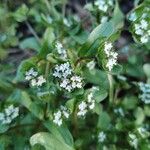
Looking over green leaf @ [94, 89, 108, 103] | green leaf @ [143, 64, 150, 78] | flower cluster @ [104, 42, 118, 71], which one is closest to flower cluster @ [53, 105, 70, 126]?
green leaf @ [94, 89, 108, 103]

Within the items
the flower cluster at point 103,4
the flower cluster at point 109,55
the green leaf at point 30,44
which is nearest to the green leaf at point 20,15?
the green leaf at point 30,44

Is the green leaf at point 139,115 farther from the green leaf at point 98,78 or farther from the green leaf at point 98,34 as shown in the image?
the green leaf at point 98,34

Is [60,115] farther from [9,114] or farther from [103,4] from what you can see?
[103,4]

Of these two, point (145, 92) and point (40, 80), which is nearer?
point (40, 80)

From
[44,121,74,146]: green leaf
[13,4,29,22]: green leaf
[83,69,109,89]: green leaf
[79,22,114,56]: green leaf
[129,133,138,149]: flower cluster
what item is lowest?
[129,133,138,149]: flower cluster

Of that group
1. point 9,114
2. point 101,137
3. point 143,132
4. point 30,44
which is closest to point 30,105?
point 9,114

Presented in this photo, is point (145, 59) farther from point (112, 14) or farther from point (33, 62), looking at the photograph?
point (33, 62)

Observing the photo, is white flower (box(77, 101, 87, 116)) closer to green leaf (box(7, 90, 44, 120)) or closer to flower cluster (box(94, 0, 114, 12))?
green leaf (box(7, 90, 44, 120))
